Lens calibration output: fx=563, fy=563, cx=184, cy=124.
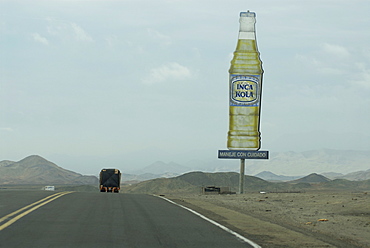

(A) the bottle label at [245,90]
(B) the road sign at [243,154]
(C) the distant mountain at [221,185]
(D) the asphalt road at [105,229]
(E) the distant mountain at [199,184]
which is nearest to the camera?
(D) the asphalt road at [105,229]

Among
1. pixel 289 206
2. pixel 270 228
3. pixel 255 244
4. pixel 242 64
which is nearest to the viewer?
pixel 255 244

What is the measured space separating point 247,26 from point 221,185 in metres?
81.3

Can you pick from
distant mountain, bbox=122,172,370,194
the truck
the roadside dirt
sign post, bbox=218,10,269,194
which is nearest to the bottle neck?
sign post, bbox=218,10,269,194

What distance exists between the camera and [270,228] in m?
17.5

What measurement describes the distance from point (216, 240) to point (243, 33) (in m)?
40.2

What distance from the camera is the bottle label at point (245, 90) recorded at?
50.7 meters

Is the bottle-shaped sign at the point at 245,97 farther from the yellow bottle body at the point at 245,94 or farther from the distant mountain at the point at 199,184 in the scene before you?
the distant mountain at the point at 199,184

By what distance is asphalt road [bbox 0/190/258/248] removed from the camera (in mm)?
12656

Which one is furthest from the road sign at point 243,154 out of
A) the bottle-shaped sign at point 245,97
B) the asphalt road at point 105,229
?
the asphalt road at point 105,229

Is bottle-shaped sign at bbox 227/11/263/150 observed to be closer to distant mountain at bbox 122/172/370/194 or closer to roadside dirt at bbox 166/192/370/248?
roadside dirt at bbox 166/192/370/248

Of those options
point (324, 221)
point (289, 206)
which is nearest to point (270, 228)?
point (324, 221)

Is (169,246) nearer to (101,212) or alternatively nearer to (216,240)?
(216,240)

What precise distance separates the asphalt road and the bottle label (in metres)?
30.2

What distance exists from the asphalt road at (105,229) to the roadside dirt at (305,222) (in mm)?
1117
